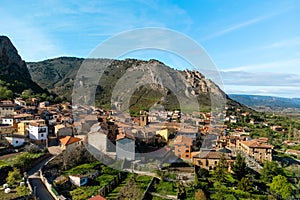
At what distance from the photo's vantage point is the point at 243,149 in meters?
25.8

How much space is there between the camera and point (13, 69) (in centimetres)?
4756

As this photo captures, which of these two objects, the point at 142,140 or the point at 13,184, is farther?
the point at 142,140

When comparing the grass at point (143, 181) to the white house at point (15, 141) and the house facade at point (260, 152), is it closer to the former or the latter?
the white house at point (15, 141)

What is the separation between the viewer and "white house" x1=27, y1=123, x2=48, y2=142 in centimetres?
2081

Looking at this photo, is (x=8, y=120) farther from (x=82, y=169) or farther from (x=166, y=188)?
(x=166, y=188)

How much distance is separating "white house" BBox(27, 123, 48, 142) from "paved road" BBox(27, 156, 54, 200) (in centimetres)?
413

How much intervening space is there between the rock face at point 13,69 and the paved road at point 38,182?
2729 centimetres

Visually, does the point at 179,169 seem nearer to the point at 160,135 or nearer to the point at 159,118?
the point at 160,135

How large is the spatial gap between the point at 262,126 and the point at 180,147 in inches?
1102

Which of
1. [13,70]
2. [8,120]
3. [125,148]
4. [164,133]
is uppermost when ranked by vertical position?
[13,70]

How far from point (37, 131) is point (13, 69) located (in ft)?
106

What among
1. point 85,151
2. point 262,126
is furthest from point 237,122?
point 85,151

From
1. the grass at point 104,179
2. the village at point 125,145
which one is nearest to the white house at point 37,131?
the village at point 125,145

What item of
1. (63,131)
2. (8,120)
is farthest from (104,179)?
(8,120)
